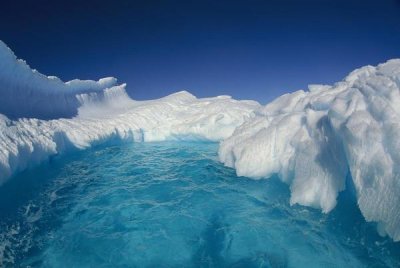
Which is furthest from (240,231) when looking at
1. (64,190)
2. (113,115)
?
(113,115)

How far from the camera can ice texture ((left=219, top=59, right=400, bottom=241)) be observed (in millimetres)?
5129

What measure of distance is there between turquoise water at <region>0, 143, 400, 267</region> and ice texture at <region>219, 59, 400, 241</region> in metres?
0.46

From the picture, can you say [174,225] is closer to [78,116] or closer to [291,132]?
[291,132]

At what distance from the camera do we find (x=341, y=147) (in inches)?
263

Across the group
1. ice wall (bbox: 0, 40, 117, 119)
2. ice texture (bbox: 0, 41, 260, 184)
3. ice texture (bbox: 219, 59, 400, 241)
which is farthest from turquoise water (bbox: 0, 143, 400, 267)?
ice wall (bbox: 0, 40, 117, 119)

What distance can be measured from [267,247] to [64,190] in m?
5.83

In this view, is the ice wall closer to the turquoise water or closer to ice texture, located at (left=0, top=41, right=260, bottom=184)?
ice texture, located at (left=0, top=41, right=260, bottom=184)

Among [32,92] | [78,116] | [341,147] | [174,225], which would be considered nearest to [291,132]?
[341,147]

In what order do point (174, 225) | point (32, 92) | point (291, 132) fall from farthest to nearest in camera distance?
point (32, 92) → point (291, 132) → point (174, 225)

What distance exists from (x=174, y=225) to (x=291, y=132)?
13.9 feet

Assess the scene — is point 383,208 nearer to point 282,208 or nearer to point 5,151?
point 282,208

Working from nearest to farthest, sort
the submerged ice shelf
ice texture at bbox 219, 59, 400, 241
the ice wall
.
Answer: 1. ice texture at bbox 219, 59, 400, 241
2. the submerged ice shelf
3. the ice wall

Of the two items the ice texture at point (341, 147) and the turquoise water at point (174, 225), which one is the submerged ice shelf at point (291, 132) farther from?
the turquoise water at point (174, 225)

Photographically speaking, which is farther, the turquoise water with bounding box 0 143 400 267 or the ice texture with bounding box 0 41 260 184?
the ice texture with bounding box 0 41 260 184
